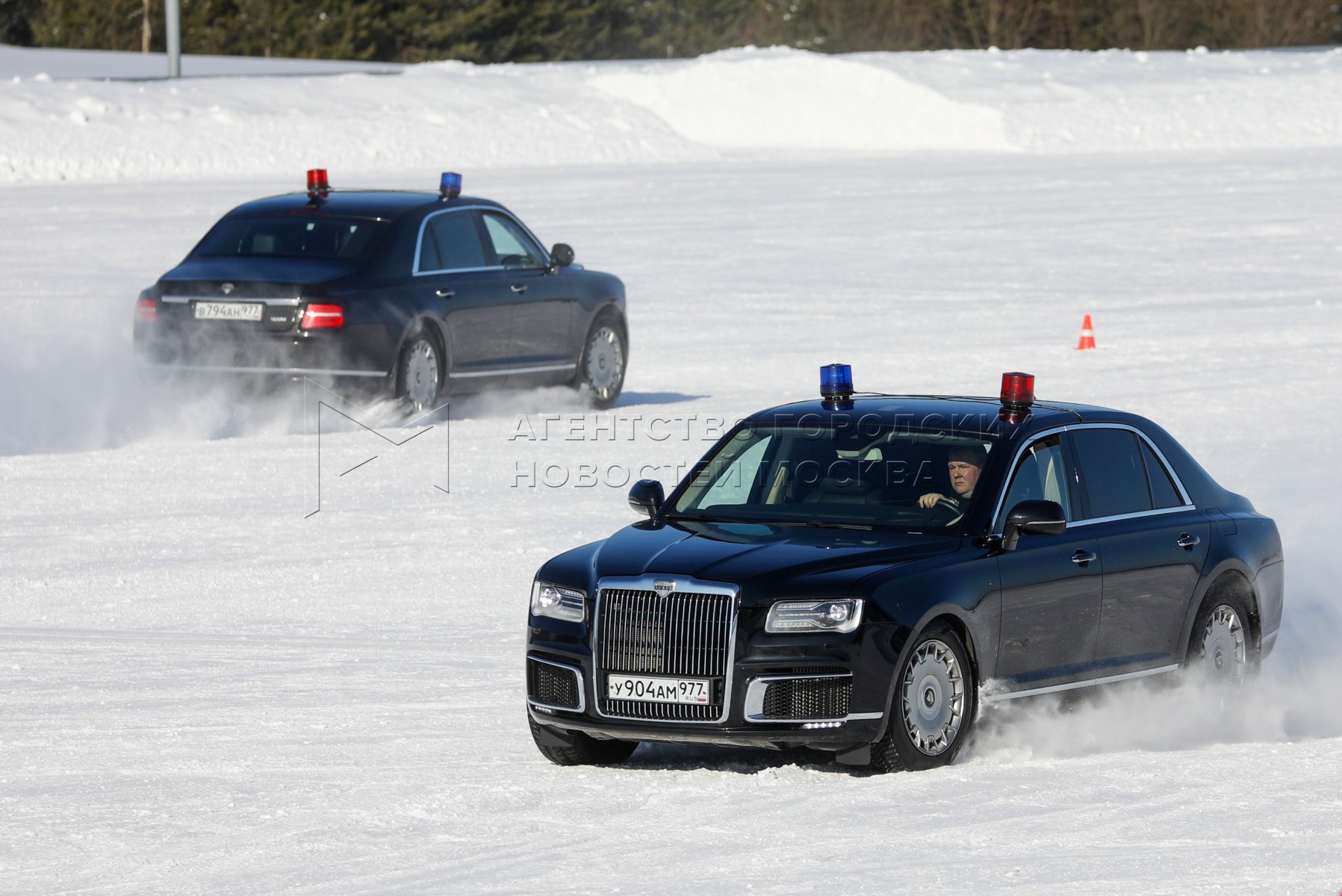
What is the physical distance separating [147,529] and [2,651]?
3.20 meters

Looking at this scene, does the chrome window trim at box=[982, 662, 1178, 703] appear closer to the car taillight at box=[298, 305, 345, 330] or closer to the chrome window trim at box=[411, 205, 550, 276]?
the car taillight at box=[298, 305, 345, 330]

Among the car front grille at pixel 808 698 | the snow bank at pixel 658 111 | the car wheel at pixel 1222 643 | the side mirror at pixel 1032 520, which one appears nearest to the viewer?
the car front grille at pixel 808 698

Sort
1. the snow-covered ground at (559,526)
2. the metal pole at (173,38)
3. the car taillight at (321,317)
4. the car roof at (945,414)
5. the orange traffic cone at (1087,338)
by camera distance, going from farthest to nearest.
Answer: the metal pole at (173,38) < the orange traffic cone at (1087,338) < the car taillight at (321,317) < the car roof at (945,414) < the snow-covered ground at (559,526)

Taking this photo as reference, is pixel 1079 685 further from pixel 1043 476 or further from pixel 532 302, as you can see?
pixel 532 302

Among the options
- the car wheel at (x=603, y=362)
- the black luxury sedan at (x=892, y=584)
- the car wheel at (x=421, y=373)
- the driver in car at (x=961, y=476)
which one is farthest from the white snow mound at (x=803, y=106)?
the driver in car at (x=961, y=476)

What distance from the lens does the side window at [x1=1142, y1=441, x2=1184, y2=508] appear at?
895cm

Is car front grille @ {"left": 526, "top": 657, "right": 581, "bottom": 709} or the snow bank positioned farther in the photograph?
the snow bank

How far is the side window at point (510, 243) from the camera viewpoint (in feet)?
57.4

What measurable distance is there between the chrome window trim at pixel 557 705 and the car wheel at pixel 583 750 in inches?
2.1

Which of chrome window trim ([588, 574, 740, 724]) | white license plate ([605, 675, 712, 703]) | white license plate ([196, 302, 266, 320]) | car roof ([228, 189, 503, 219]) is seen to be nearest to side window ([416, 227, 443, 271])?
car roof ([228, 189, 503, 219])

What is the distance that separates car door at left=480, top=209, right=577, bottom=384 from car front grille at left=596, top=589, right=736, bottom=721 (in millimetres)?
9926

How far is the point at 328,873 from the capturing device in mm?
6320
